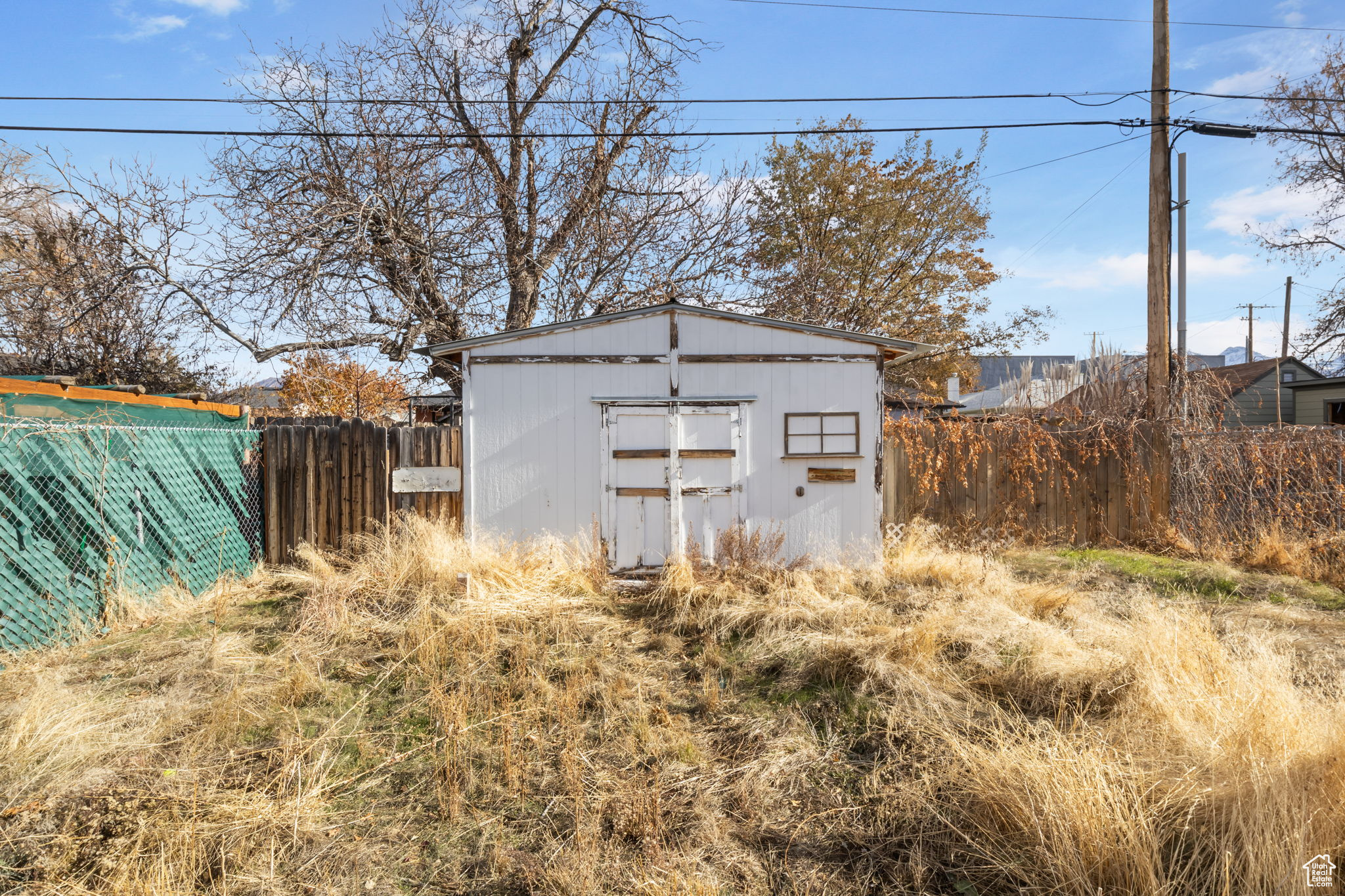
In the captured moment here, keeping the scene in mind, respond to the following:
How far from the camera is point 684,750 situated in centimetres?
375

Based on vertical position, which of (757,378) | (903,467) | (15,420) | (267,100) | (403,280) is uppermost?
(267,100)

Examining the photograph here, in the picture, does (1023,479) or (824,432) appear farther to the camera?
(1023,479)

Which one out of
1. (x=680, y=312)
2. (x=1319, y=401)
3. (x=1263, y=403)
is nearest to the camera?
(x=680, y=312)

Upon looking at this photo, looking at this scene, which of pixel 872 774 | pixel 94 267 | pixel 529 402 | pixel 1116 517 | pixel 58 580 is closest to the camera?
pixel 872 774

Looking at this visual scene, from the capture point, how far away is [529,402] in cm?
755

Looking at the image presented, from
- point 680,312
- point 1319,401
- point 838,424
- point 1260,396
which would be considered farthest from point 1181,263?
point 1260,396

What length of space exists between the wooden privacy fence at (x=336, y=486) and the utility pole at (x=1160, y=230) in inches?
381

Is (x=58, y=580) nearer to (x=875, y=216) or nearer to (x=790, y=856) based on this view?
(x=790, y=856)

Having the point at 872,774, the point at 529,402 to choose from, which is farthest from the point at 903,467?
the point at 872,774

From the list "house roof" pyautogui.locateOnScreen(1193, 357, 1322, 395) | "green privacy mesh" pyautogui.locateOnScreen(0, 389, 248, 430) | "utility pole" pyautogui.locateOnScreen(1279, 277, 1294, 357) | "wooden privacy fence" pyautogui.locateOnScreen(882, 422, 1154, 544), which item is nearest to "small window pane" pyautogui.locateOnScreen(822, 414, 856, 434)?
"wooden privacy fence" pyautogui.locateOnScreen(882, 422, 1154, 544)

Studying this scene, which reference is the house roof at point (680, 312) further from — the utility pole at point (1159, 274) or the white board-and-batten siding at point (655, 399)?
the utility pole at point (1159, 274)

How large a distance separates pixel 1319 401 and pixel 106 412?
2751 centimetres

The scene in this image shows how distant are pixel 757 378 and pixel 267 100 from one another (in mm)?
10383

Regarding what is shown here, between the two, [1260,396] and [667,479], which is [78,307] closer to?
[667,479]
